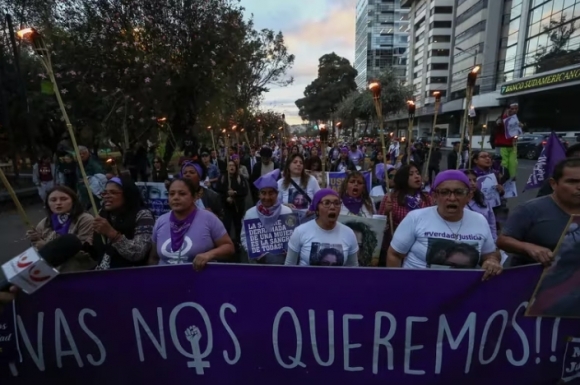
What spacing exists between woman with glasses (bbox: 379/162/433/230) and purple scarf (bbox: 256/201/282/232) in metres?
1.15

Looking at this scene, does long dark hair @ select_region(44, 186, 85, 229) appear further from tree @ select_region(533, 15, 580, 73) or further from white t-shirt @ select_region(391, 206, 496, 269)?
tree @ select_region(533, 15, 580, 73)

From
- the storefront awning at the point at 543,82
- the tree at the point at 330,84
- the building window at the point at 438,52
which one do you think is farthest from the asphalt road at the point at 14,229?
the tree at the point at 330,84

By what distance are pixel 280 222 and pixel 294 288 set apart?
58.5 inches

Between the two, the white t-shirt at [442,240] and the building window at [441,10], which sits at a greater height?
the building window at [441,10]

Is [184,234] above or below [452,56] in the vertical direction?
below

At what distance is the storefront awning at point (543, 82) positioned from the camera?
2908 cm

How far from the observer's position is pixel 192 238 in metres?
2.85

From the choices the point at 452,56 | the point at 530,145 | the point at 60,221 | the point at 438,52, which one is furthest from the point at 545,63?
the point at 60,221

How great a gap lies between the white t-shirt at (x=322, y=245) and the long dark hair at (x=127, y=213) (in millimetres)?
1238

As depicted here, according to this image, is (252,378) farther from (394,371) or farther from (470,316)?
(470,316)

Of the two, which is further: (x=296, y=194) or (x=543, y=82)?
(x=543, y=82)

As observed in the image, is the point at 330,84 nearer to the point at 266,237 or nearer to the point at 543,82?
the point at 543,82

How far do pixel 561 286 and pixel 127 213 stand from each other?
117 inches

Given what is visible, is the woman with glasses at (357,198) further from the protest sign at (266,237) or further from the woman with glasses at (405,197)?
the protest sign at (266,237)
